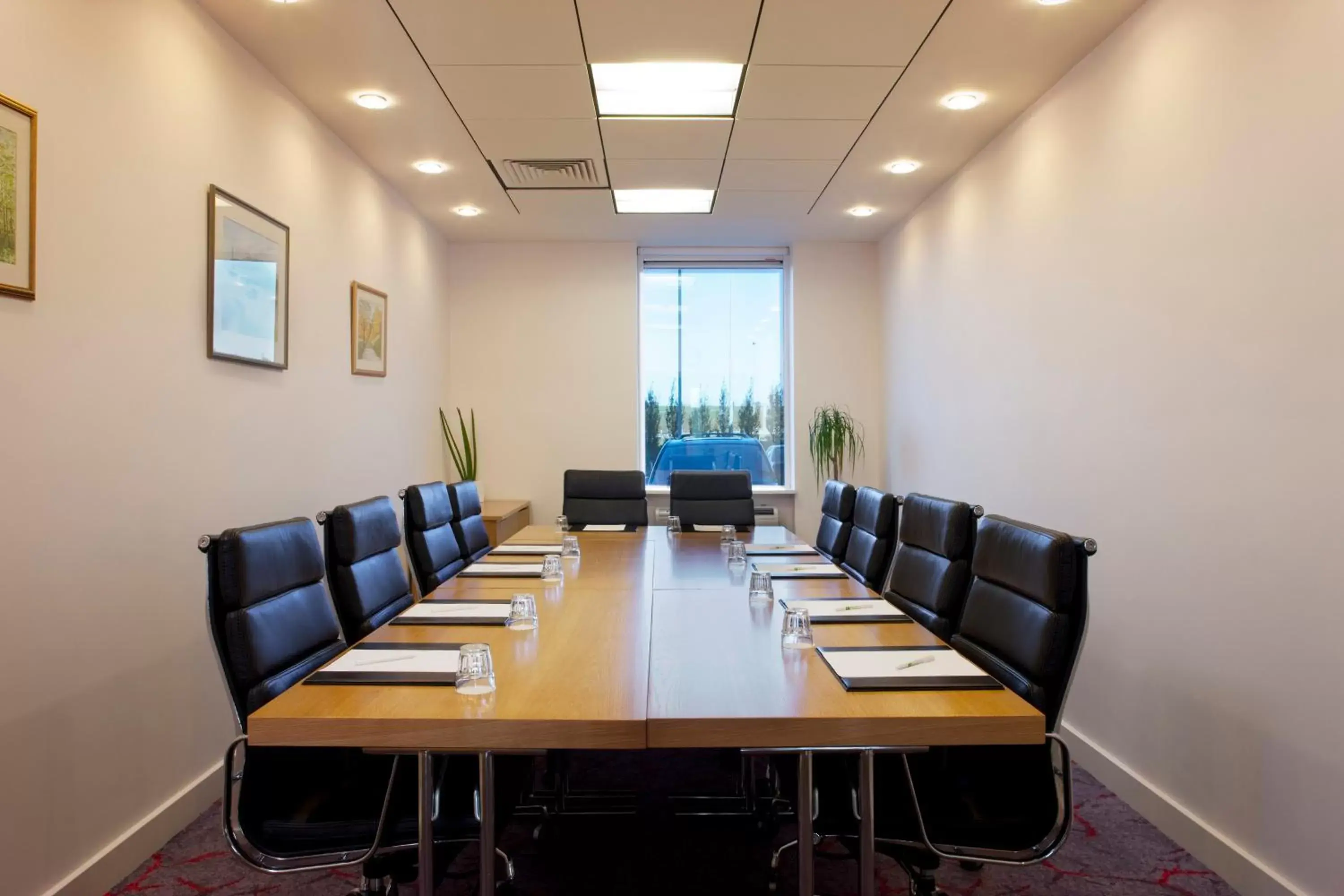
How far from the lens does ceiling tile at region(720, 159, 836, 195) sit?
473 centimetres

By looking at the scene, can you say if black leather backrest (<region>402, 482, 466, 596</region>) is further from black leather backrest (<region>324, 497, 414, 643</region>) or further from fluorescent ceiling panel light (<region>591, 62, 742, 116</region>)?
fluorescent ceiling panel light (<region>591, 62, 742, 116</region>)

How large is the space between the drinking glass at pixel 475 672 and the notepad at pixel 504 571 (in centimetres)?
126

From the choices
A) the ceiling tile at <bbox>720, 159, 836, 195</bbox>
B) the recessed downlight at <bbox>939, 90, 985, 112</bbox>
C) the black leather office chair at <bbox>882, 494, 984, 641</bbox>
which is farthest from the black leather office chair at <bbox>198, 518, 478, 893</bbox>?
the ceiling tile at <bbox>720, 159, 836, 195</bbox>

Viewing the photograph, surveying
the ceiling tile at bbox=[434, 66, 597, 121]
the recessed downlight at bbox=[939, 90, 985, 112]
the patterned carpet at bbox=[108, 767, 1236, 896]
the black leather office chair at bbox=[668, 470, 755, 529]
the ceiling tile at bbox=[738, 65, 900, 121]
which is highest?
the recessed downlight at bbox=[939, 90, 985, 112]

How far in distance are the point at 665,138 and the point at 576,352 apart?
2.75m

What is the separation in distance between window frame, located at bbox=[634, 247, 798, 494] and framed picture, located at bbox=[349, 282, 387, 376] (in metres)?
2.38

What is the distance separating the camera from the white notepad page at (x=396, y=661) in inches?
69.2

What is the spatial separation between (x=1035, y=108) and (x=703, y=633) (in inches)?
128

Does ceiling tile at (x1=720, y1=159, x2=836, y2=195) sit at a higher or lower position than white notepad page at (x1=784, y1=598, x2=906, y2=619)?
higher

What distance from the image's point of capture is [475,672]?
5.38 ft

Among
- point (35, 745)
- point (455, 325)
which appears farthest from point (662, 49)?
point (455, 325)

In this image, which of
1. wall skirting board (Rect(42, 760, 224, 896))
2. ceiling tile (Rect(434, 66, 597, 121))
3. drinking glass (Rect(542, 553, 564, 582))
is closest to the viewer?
wall skirting board (Rect(42, 760, 224, 896))

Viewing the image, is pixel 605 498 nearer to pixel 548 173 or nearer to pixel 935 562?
pixel 548 173

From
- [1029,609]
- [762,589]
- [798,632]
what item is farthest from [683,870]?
[1029,609]
